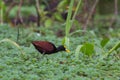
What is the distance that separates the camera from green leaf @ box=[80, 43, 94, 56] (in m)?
2.85

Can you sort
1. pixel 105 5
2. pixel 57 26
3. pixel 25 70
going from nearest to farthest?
1. pixel 25 70
2. pixel 57 26
3. pixel 105 5

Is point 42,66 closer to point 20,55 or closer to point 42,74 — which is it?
point 42,74

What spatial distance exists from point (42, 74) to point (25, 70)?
0.43ft

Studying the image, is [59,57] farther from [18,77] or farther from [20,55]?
[18,77]

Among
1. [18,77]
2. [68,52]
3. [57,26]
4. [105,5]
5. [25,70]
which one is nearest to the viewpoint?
[18,77]

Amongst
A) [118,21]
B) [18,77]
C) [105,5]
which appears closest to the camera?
[18,77]

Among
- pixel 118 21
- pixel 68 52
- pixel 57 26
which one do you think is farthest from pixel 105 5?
pixel 68 52

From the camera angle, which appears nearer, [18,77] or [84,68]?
[18,77]

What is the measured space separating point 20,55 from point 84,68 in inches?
22.7

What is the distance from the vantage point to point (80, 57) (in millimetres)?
2912

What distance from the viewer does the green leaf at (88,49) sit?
2846 mm

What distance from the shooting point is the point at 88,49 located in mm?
2865

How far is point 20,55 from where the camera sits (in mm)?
2912

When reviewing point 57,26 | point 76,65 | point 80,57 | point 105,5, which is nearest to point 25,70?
point 76,65
